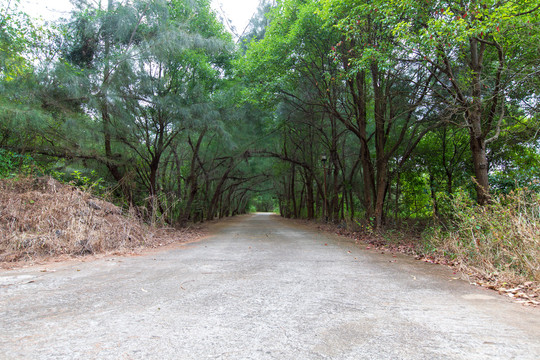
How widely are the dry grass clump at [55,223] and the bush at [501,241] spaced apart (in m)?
6.97

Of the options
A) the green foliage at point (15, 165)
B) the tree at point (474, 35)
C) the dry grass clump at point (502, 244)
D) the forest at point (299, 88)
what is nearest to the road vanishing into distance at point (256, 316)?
the dry grass clump at point (502, 244)

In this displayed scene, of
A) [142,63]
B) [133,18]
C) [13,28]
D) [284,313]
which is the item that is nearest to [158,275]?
[284,313]

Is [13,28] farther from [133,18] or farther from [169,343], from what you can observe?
[169,343]

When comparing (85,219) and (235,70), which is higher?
(235,70)

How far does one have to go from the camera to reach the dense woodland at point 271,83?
6531 millimetres

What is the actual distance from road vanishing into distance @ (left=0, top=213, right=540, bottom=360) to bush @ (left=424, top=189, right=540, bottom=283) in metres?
0.53

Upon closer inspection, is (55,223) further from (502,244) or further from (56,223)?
(502,244)

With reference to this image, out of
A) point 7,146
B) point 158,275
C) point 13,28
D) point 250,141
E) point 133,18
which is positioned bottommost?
point 158,275

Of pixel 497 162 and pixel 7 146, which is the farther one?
pixel 497 162

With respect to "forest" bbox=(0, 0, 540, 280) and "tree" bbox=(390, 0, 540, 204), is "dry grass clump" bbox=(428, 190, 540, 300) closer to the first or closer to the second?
"forest" bbox=(0, 0, 540, 280)

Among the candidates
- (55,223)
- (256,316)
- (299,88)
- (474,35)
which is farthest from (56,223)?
(299,88)

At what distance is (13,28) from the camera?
8.95 m

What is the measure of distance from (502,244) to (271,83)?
763 cm

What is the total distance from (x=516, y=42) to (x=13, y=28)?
14.0m
